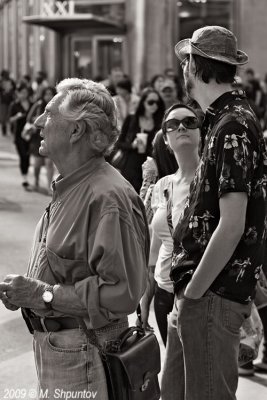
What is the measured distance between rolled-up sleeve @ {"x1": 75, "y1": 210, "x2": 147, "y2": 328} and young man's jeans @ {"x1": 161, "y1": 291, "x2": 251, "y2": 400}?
0.36 metres

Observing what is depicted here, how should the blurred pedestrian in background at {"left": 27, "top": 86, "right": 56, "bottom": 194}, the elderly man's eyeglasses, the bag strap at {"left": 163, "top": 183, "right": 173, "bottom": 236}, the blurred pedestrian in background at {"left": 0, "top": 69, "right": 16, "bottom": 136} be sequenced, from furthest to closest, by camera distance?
the blurred pedestrian in background at {"left": 0, "top": 69, "right": 16, "bottom": 136} < the blurred pedestrian in background at {"left": 27, "top": 86, "right": 56, "bottom": 194} < the bag strap at {"left": 163, "top": 183, "right": 173, "bottom": 236} < the elderly man's eyeglasses

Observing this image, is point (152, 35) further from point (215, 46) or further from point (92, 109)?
point (92, 109)

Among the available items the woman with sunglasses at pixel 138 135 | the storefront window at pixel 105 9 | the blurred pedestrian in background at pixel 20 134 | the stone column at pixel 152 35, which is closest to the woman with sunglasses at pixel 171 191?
the woman with sunglasses at pixel 138 135

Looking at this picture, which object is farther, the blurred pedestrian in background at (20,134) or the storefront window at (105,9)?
the storefront window at (105,9)

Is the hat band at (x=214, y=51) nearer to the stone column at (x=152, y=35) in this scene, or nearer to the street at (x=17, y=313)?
the street at (x=17, y=313)

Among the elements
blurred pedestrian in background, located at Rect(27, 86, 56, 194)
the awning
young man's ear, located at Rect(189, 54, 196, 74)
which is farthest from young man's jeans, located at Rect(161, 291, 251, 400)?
the awning

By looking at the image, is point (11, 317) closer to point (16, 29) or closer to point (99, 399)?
point (99, 399)

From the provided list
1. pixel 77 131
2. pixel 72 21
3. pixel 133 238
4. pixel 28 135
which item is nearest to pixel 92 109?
Result: pixel 77 131

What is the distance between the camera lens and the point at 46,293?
3.12 meters

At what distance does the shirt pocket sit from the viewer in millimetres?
3133

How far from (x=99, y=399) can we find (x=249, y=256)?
0.76 meters

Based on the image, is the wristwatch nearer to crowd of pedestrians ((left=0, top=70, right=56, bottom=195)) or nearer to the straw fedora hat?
the straw fedora hat

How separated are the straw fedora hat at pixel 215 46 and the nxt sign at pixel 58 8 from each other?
25.2m

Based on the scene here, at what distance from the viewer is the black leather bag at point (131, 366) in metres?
3.13
